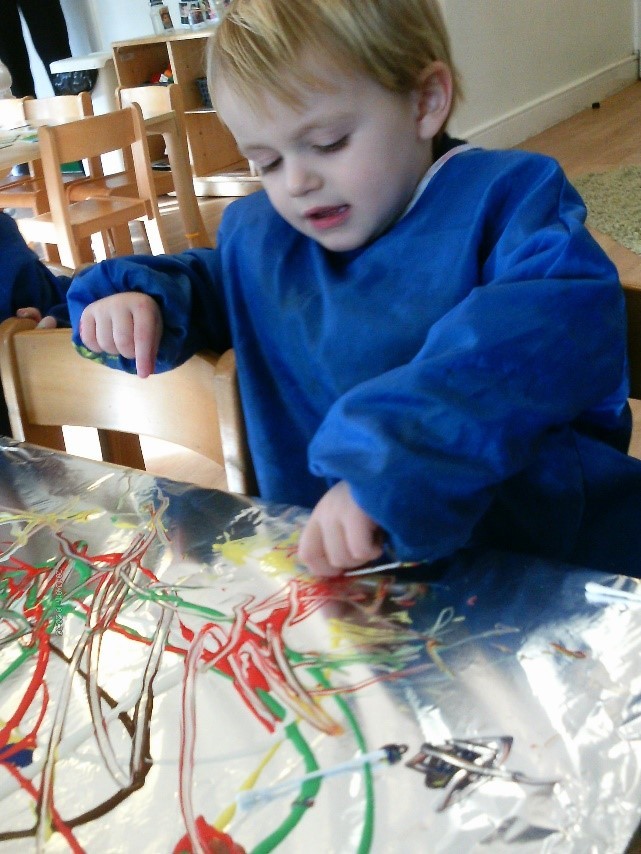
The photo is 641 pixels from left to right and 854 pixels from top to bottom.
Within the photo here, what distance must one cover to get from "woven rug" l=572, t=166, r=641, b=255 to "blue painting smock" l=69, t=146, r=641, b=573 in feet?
5.61

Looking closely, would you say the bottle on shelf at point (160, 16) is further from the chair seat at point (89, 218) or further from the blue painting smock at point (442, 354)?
the blue painting smock at point (442, 354)

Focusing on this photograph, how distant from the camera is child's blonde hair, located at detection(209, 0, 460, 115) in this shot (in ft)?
2.06

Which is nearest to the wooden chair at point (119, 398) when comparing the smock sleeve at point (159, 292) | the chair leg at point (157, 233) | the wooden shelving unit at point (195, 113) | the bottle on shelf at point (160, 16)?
the smock sleeve at point (159, 292)

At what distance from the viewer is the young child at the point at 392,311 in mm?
474

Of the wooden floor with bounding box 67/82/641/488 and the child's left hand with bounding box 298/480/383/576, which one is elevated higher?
the child's left hand with bounding box 298/480/383/576

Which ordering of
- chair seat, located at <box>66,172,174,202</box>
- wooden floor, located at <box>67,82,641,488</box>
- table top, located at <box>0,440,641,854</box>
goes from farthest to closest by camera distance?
1. wooden floor, located at <box>67,82,641,488</box>
2. chair seat, located at <box>66,172,174,202</box>
3. table top, located at <box>0,440,641,854</box>

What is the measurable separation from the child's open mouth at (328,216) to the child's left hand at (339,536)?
289 mm

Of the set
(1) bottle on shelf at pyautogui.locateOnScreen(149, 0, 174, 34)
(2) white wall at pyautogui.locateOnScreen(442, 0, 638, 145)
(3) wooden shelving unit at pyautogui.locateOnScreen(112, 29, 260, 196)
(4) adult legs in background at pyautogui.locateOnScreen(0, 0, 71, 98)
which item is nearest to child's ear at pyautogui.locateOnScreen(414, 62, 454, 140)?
(2) white wall at pyautogui.locateOnScreen(442, 0, 638, 145)

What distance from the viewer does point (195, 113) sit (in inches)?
172

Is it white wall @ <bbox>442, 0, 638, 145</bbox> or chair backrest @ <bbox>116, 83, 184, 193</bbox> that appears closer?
chair backrest @ <bbox>116, 83, 184, 193</bbox>

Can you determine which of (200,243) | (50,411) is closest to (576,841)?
(50,411)

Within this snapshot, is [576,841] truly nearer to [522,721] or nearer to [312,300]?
[522,721]

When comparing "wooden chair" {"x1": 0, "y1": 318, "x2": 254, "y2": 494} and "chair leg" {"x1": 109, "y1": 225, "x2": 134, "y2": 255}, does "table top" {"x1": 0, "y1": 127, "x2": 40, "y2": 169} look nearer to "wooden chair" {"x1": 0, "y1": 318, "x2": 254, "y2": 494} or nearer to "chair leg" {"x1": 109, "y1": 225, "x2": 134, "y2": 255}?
"chair leg" {"x1": 109, "y1": 225, "x2": 134, "y2": 255}

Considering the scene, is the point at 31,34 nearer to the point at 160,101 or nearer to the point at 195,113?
the point at 195,113
